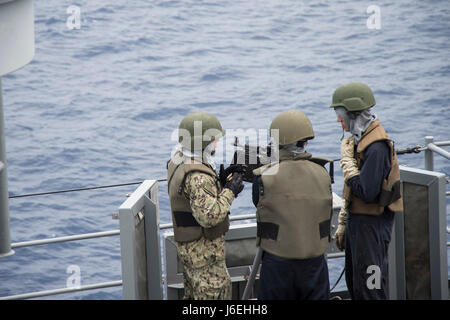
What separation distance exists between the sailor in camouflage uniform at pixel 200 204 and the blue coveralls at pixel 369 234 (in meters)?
0.69

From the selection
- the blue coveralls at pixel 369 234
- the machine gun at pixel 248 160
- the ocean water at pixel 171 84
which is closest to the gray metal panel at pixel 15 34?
the machine gun at pixel 248 160

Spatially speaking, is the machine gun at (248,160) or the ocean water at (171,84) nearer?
the machine gun at (248,160)

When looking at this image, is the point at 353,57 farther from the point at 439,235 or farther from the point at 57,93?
the point at 439,235

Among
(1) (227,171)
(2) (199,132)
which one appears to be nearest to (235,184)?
(1) (227,171)

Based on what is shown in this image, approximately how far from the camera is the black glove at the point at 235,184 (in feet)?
12.7

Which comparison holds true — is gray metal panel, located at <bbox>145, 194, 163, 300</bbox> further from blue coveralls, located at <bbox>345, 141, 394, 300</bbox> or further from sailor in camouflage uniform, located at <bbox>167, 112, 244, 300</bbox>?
blue coveralls, located at <bbox>345, 141, 394, 300</bbox>

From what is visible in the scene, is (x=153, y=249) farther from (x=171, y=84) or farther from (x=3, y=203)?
(x=171, y=84)

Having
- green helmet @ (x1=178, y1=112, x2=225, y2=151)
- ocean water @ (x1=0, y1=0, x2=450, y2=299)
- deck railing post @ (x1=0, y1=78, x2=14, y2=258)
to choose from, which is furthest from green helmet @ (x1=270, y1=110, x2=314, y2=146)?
ocean water @ (x1=0, y1=0, x2=450, y2=299)

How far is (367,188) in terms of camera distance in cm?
380

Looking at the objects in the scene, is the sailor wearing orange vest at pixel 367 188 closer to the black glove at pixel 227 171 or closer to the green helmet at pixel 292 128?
the green helmet at pixel 292 128

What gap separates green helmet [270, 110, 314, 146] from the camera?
3668 millimetres

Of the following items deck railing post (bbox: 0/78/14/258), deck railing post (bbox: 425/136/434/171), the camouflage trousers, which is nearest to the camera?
the camouflage trousers

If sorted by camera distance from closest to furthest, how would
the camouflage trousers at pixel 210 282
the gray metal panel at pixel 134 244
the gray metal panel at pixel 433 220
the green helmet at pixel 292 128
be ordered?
the gray metal panel at pixel 134 244 → the green helmet at pixel 292 128 → the camouflage trousers at pixel 210 282 → the gray metal panel at pixel 433 220

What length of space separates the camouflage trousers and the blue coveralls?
2.44 feet
